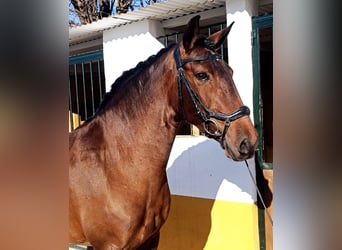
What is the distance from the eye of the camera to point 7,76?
1.76 ft

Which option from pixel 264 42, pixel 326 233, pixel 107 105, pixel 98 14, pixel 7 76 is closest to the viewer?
pixel 7 76

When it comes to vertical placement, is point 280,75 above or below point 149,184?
above

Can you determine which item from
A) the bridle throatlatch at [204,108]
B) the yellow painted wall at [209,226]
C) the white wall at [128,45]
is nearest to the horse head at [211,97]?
the bridle throatlatch at [204,108]

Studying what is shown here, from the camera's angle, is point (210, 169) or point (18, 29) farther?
point (210, 169)

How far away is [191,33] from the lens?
2.06m

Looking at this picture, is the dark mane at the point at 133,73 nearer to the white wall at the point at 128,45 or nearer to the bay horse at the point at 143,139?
the bay horse at the point at 143,139

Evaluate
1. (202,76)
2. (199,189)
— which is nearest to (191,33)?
(202,76)

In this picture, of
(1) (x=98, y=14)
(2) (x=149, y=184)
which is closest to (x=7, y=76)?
(2) (x=149, y=184)

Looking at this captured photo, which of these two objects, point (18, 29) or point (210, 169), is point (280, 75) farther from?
point (210, 169)

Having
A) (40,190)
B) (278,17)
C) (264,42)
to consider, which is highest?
(264,42)

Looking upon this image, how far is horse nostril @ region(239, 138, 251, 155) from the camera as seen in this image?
1892mm

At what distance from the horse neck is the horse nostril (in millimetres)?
435

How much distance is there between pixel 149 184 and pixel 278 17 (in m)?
1.56

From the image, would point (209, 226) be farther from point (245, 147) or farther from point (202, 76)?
point (202, 76)
